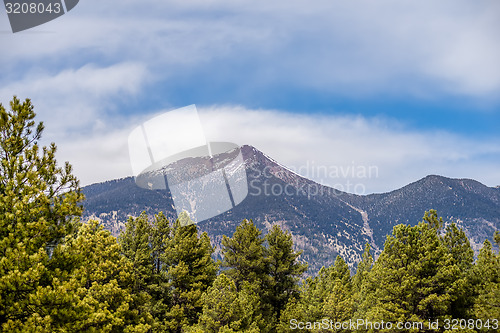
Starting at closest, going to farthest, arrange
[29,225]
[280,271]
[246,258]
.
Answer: [29,225] → [246,258] → [280,271]

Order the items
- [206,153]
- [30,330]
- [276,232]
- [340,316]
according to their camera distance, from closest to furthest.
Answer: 1. [30,330]
2. [206,153]
3. [340,316]
4. [276,232]

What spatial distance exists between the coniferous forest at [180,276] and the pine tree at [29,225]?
1.2 inches

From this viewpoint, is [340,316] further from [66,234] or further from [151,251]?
[66,234]

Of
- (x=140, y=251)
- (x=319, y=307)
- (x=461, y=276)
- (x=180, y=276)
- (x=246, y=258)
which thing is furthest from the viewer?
(x=319, y=307)

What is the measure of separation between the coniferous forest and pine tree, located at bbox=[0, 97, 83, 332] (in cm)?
3

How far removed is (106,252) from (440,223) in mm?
23957

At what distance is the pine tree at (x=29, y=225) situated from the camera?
34.7 feet

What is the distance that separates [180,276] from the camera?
100 ft

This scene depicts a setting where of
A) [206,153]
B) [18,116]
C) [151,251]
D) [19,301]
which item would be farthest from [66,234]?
[151,251]

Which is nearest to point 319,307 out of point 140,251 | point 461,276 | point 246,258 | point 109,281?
point 246,258

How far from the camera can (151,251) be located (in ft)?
101

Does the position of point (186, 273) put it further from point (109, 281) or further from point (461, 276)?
point (461, 276)

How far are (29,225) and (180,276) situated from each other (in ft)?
67.9

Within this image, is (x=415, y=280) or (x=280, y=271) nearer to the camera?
(x=415, y=280)
